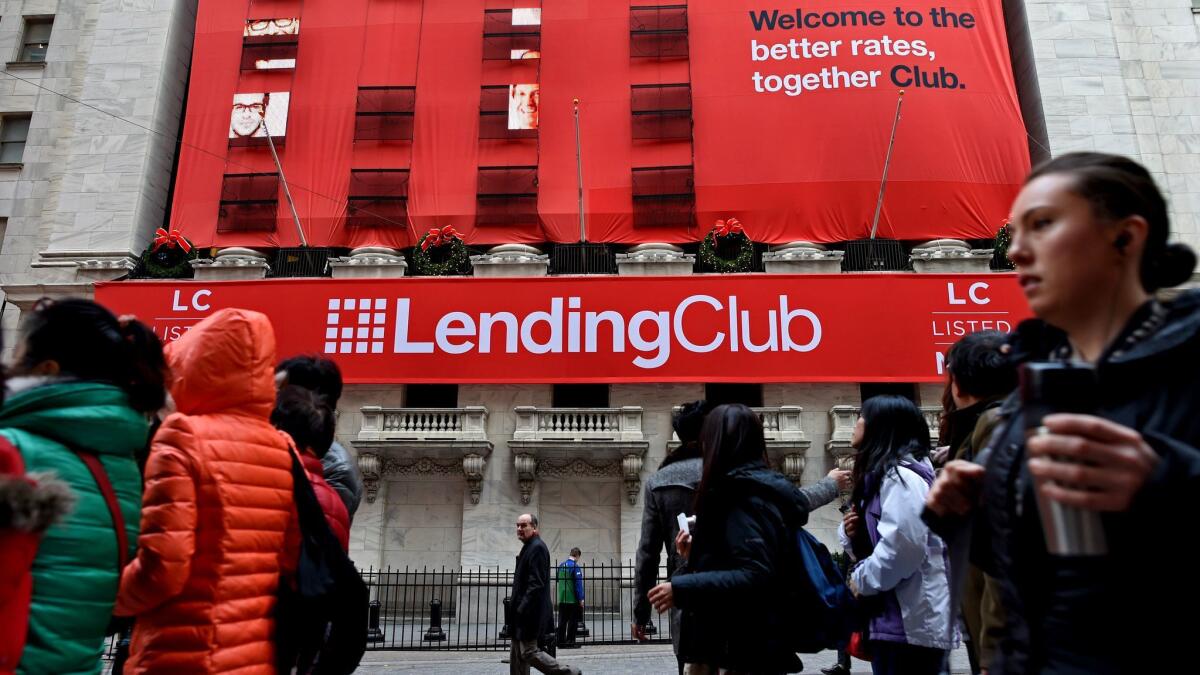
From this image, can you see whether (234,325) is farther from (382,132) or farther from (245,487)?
(382,132)

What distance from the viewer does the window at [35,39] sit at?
23078mm

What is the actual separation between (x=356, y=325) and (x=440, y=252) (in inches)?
113

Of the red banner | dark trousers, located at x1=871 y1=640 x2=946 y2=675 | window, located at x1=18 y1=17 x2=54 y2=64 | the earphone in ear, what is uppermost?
window, located at x1=18 y1=17 x2=54 y2=64

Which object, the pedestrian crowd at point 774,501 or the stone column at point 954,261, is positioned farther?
the stone column at point 954,261

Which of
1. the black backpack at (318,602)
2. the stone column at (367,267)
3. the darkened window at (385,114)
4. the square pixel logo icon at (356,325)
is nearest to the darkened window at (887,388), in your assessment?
the square pixel logo icon at (356,325)

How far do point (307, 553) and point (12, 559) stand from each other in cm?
132

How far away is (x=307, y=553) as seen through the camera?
3.18 meters

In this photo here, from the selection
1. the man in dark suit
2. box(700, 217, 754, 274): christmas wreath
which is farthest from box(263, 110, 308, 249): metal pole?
the man in dark suit

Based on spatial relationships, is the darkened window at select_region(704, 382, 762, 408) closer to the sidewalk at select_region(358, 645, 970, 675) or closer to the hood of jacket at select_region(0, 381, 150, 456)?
the sidewalk at select_region(358, 645, 970, 675)

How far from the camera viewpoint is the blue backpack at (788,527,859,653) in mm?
3254

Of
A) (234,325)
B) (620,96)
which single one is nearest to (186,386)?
(234,325)

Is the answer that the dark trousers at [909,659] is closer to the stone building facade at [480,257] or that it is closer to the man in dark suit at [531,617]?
the man in dark suit at [531,617]

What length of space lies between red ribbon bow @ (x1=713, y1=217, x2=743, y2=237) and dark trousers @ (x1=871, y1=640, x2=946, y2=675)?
15.8 meters

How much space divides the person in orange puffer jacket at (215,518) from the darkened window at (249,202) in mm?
18613
